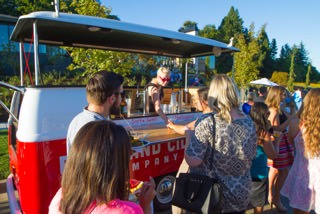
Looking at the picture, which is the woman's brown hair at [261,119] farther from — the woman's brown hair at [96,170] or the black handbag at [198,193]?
the woman's brown hair at [96,170]

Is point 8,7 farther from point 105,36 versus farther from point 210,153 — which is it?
point 210,153

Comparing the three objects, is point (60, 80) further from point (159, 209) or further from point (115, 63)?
point (159, 209)

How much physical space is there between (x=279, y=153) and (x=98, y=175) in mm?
3562

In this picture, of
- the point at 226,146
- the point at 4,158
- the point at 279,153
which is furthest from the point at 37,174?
the point at 4,158

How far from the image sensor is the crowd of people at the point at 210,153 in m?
1.13

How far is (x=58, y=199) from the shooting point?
4.29 ft

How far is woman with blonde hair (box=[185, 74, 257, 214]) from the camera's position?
1.99 metres

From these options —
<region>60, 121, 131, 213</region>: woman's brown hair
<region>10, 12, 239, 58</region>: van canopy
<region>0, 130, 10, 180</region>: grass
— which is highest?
<region>10, 12, 239, 58</region>: van canopy

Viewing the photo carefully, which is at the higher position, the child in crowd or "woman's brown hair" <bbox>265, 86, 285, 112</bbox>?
"woman's brown hair" <bbox>265, 86, 285, 112</bbox>

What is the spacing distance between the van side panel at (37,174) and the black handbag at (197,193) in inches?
46.9

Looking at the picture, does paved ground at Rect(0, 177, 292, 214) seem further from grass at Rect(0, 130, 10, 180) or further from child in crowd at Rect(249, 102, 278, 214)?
child in crowd at Rect(249, 102, 278, 214)

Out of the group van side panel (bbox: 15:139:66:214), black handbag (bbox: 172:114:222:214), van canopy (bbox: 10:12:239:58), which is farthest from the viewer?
van canopy (bbox: 10:12:239:58)

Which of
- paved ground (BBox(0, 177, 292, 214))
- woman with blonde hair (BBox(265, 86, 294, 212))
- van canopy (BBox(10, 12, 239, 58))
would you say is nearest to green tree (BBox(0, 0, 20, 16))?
van canopy (BBox(10, 12, 239, 58))

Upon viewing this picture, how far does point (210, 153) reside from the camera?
2.04 meters
